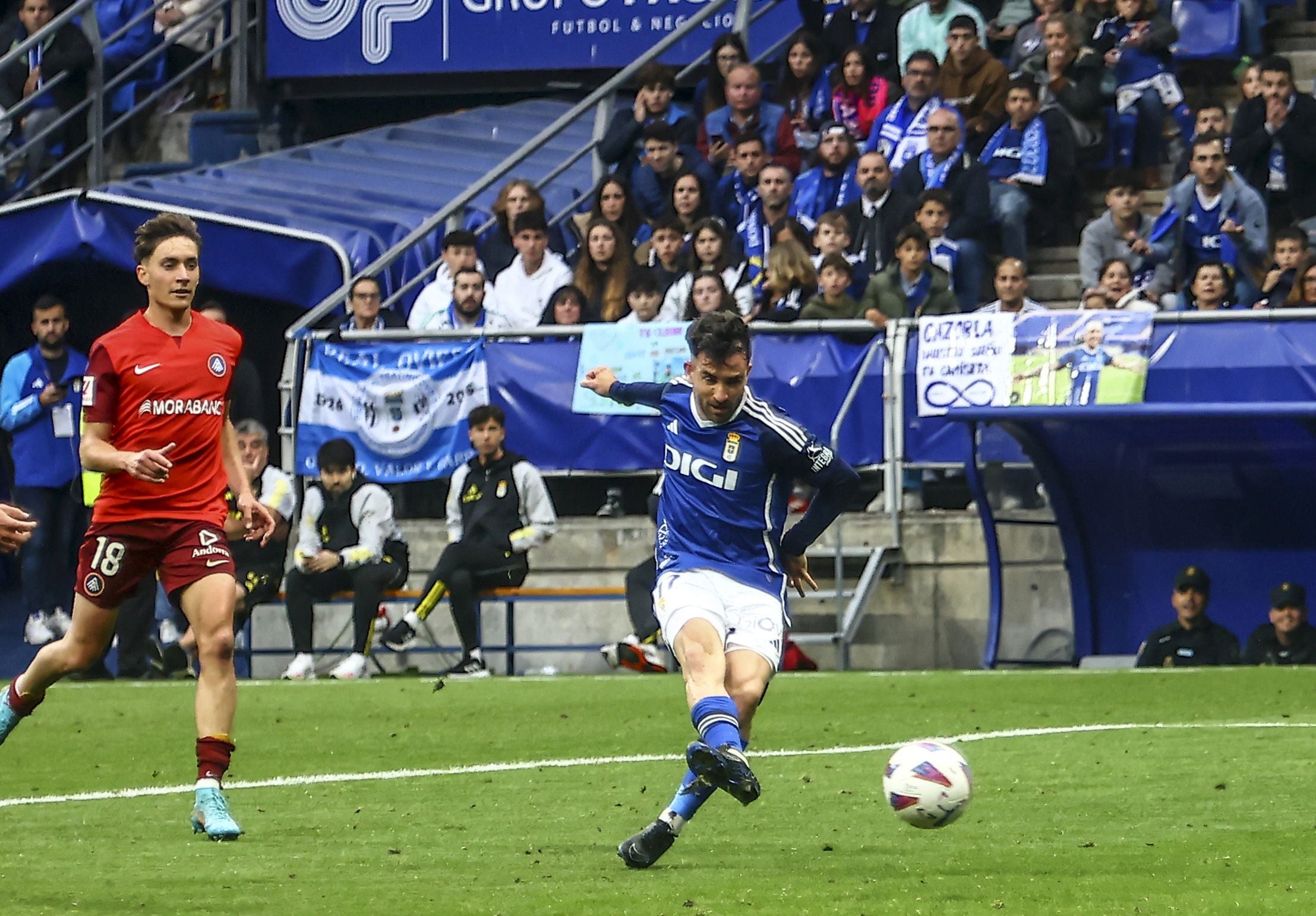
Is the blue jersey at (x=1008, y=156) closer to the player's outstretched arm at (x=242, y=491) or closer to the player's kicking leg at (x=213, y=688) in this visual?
the player's outstretched arm at (x=242, y=491)

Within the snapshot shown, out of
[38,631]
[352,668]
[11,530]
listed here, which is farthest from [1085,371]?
[11,530]

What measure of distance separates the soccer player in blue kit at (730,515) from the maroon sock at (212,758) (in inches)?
60.9

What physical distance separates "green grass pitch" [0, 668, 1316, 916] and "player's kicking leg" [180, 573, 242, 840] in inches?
6.2

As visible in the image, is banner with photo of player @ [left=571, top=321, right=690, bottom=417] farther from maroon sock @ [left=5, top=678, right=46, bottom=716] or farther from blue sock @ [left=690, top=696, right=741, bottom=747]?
blue sock @ [left=690, top=696, right=741, bottom=747]

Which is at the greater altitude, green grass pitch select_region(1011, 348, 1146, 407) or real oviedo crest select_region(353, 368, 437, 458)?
green grass pitch select_region(1011, 348, 1146, 407)

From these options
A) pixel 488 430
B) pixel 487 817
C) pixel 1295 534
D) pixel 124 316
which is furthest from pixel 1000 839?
pixel 124 316

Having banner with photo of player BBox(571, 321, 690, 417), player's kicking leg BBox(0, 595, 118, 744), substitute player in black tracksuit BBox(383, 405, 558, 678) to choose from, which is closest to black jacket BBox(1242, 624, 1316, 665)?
banner with photo of player BBox(571, 321, 690, 417)

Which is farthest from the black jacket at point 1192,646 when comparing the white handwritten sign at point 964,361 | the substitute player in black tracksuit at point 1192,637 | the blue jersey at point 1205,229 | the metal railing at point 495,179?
the metal railing at point 495,179

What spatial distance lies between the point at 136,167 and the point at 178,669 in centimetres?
790

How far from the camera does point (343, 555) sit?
16266mm

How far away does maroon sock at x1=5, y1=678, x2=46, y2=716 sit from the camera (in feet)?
27.4

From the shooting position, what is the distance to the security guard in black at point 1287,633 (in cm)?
1451

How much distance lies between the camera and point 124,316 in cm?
2064

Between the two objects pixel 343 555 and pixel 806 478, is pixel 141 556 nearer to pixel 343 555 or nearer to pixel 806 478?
pixel 806 478
